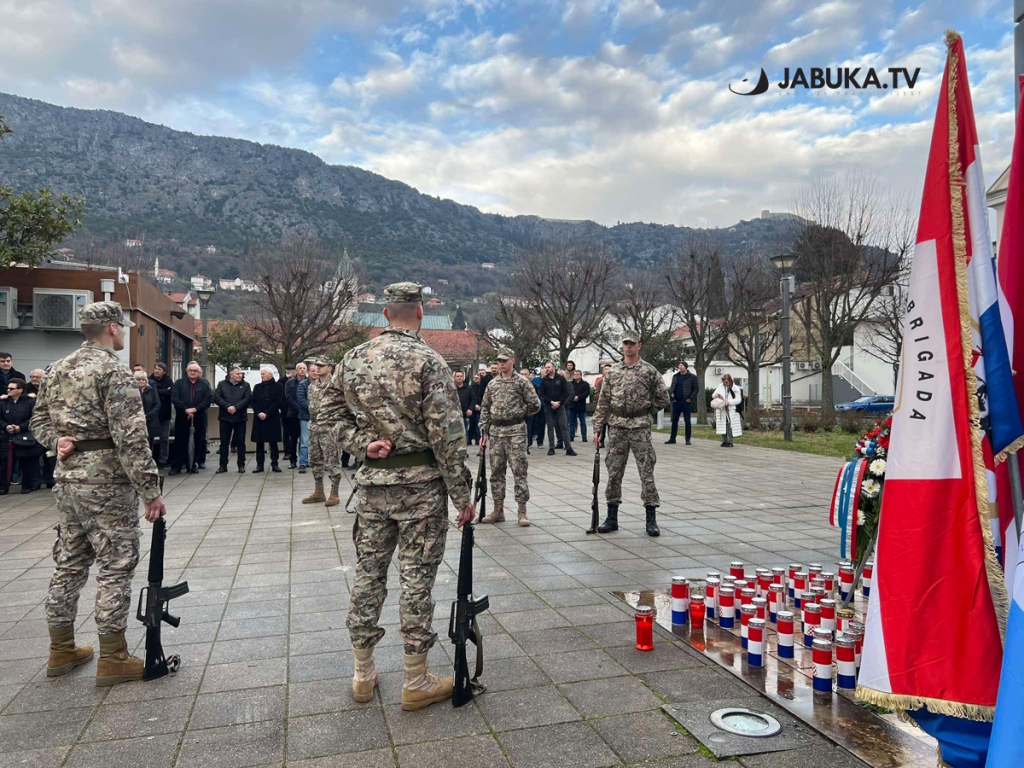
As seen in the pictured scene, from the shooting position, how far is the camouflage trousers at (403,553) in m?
3.78

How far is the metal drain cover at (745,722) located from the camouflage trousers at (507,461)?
531cm

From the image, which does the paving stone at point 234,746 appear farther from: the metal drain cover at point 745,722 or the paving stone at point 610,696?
the metal drain cover at point 745,722

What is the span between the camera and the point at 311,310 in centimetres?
3466

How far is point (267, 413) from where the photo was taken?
14.5 m

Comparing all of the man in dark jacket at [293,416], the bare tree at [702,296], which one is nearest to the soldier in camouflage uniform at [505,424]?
the man in dark jacket at [293,416]

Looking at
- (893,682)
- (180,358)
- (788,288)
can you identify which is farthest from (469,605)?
(180,358)

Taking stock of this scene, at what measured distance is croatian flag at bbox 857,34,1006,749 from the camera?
2840 millimetres

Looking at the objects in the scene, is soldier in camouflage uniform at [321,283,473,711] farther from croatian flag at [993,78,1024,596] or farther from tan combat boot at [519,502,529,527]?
tan combat boot at [519,502,529,527]

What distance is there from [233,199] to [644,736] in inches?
6375

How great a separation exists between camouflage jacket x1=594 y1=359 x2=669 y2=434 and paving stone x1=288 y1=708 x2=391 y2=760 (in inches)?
194

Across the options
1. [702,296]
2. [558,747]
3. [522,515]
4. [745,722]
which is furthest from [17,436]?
[702,296]

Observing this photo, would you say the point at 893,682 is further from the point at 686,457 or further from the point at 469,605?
the point at 686,457

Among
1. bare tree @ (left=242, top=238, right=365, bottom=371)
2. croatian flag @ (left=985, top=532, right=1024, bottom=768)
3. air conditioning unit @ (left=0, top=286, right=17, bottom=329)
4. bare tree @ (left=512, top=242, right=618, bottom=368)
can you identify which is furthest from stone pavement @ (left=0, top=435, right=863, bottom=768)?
bare tree @ (left=242, top=238, right=365, bottom=371)

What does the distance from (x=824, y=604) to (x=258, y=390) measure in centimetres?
1264
